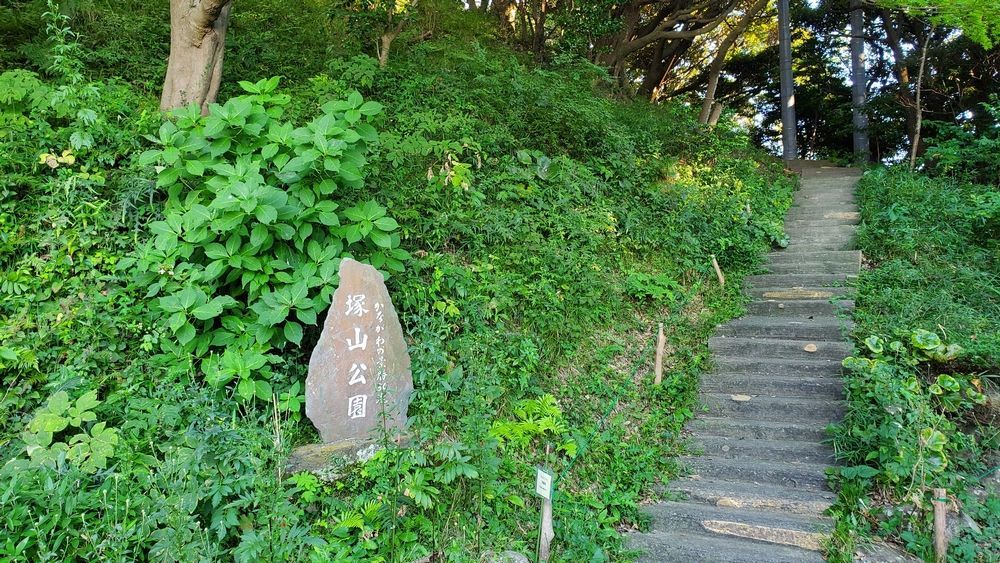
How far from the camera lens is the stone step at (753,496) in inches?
170

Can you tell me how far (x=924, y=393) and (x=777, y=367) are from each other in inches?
51.9

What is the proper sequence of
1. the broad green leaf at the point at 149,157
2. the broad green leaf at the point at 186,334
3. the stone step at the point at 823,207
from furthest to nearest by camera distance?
1. the stone step at the point at 823,207
2. the broad green leaf at the point at 149,157
3. the broad green leaf at the point at 186,334

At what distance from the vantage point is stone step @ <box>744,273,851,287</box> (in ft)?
23.4

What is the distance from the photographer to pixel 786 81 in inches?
562

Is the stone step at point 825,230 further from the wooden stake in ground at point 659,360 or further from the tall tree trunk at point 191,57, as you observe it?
the tall tree trunk at point 191,57

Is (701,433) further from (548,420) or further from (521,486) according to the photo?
(521,486)

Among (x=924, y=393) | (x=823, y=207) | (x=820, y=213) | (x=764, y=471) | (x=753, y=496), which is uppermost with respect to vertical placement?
(x=823, y=207)

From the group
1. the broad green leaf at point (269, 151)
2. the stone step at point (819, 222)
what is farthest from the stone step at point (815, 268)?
the broad green leaf at point (269, 151)

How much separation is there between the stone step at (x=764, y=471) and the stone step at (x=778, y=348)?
1564 millimetres

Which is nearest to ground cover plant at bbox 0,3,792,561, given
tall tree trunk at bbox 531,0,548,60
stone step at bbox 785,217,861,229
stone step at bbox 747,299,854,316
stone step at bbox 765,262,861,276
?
stone step at bbox 747,299,854,316

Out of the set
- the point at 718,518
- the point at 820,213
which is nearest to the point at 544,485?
the point at 718,518

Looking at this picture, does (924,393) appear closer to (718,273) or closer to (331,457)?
(718,273)

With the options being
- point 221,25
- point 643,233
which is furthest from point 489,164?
point 221,25

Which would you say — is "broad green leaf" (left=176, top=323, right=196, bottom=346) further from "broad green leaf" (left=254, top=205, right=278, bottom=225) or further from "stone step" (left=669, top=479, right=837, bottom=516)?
"stone step" (left=669, top=479, right=837, bottom=516)
